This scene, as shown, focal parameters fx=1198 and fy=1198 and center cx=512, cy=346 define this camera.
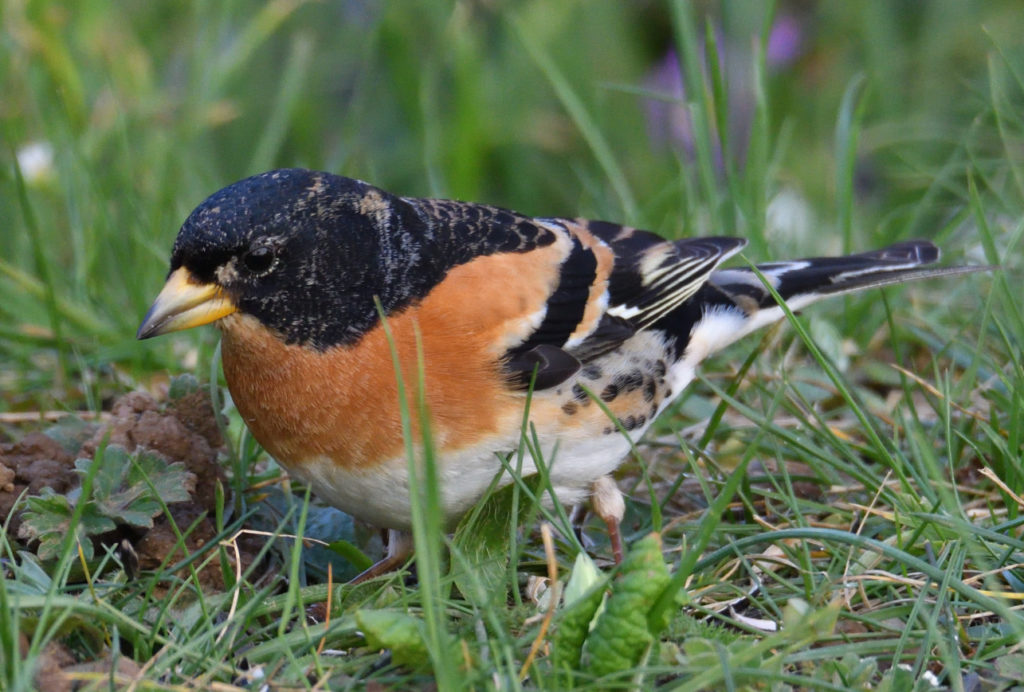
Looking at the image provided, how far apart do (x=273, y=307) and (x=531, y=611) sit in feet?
2.89

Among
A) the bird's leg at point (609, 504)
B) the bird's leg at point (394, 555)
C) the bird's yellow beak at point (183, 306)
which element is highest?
the bird's yellow beak at point (183, 306)

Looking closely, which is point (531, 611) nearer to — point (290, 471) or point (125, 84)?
point (290, 471)

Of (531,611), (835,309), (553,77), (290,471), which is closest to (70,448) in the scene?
(290,471)

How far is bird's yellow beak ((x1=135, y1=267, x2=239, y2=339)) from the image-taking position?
2.56 meters

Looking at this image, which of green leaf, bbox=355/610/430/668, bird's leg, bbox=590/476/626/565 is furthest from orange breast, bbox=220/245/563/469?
green leaf, bbox=355/610/430/668

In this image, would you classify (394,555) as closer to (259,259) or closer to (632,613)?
(259,259)

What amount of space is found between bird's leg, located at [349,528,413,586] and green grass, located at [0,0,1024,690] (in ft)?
0.52

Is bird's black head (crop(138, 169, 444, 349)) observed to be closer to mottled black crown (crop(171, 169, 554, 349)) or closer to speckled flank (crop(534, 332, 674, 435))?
mottled black crown (crop(171, 169, 554, 349))

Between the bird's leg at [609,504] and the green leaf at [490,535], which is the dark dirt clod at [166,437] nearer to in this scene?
the green leaf at [490,535]

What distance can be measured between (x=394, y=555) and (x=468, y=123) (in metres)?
3.33

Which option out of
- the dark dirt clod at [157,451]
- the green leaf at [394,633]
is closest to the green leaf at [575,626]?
the green leaf at [394,633]

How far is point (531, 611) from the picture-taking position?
229 centimetres

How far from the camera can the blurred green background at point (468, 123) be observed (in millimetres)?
3793

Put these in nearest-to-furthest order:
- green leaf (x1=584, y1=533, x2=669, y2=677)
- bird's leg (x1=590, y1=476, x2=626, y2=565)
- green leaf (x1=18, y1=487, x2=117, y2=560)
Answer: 1. green leaf (x1=584, y1=533, x2=669, y2=677)
2. green leaf (x1=18, y1=487, x2=117, y2=560)
3. bird's leg (x1=590, y1=476, x2=626, y2=565)
